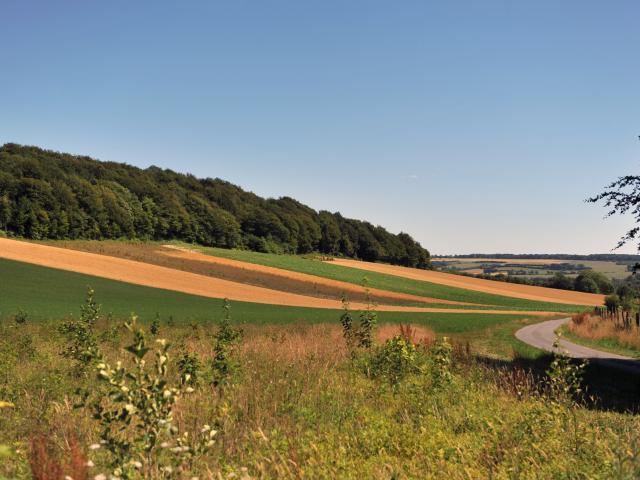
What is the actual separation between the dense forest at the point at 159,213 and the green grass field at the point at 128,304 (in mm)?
30118

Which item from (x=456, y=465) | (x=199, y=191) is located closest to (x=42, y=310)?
(x=456, y=465)

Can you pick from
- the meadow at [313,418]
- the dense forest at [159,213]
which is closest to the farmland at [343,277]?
the dense forest at [159,213]

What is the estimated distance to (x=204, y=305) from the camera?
39.0m

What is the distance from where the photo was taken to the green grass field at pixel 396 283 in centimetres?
6844

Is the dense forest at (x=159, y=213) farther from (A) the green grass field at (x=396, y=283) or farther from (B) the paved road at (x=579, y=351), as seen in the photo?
(B) the paved road at (x=579, y=351)

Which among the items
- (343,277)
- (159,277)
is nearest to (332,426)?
(159,277)

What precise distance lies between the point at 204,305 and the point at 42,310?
13.0 meters

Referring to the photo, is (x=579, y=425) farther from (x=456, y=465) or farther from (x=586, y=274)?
(x=586, y=274)

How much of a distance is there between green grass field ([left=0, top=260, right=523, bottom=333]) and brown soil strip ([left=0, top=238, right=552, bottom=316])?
2.87m

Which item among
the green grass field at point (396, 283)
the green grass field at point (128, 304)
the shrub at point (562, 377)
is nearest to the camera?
the shrub at point (562, 377)

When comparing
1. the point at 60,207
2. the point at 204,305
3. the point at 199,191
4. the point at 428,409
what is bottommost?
the point at 204,305

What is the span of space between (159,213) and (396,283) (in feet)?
168

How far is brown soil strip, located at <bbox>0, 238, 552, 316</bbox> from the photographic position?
48500 mm

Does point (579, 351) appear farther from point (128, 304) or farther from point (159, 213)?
point (159, 213)
